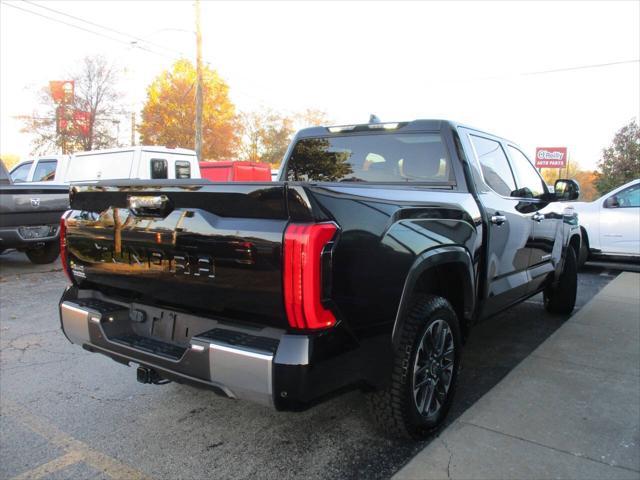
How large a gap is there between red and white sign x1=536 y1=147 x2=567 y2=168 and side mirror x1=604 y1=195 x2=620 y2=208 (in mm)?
17647

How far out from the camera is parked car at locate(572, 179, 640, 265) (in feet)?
29.1

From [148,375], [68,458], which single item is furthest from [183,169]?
[148,375]

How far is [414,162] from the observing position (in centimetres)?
383

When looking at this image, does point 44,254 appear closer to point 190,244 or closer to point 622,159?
point 190,244

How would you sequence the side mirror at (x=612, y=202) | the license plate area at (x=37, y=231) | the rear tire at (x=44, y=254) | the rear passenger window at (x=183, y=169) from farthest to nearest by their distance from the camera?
the rear passenger window at (x=183, y=169), the side mirror at (x=612, y=202), the rear tire at (x=44, y=254), the license plate area at (x=37, y=231)

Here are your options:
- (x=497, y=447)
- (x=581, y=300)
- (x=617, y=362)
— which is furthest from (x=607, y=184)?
(x=497, y=447)

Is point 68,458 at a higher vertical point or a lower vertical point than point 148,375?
lower

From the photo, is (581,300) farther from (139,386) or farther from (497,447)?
(139,386)

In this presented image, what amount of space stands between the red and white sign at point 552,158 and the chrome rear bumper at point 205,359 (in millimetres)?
26101

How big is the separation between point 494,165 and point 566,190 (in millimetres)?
1363

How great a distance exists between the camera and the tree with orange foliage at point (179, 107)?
31.6m

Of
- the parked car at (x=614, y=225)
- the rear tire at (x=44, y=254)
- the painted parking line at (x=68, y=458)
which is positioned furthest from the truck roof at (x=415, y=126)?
the rear tire at (x=44, y=254)

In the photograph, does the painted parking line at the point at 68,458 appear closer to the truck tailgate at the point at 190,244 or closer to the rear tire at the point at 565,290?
the truck tailgate at the point at 190,244

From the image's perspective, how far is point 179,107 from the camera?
3148 cm
